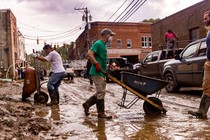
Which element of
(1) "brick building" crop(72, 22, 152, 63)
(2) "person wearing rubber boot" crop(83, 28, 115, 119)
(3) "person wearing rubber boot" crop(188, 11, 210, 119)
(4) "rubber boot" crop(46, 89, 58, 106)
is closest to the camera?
(3) "person wearing rubber boot" crop(188, 11, 210, 119)

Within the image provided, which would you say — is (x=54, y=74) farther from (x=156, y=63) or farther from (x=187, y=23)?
(x=187, y=23)

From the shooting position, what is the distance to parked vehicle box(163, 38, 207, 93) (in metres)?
9.96

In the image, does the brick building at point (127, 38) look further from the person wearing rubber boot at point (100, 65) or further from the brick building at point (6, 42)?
the person wearing rubber boot at point (100, 65)

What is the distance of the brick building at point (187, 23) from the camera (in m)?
24.6

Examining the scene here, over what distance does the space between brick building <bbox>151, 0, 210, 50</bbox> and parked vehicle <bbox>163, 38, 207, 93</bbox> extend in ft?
37.6

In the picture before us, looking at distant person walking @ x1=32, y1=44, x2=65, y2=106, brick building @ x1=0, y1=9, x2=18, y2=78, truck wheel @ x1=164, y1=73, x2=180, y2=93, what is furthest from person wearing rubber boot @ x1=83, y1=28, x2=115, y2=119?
brick building @ x1=0, y1=9, x2=18, y2=78

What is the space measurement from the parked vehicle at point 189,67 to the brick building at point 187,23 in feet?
37.6

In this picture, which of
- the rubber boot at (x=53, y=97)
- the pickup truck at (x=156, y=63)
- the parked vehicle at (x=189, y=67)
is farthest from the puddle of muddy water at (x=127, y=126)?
the pickup truck at (x=156, y=63)

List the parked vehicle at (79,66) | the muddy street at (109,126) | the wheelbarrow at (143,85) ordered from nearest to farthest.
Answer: the muddy street at (109,126) → the wheelbarrow at (143,85) → the parked vehicle at (79,66)

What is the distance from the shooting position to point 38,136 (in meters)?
4.79

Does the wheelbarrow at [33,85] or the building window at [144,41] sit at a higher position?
the building window at [144,41]

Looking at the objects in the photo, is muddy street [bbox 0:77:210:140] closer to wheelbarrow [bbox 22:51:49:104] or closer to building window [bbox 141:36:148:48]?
wheelbarrow [bbox 22:51:49:104]

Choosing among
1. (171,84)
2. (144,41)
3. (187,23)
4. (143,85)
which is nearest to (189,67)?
(171,84)

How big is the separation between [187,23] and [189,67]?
56.4 ft
